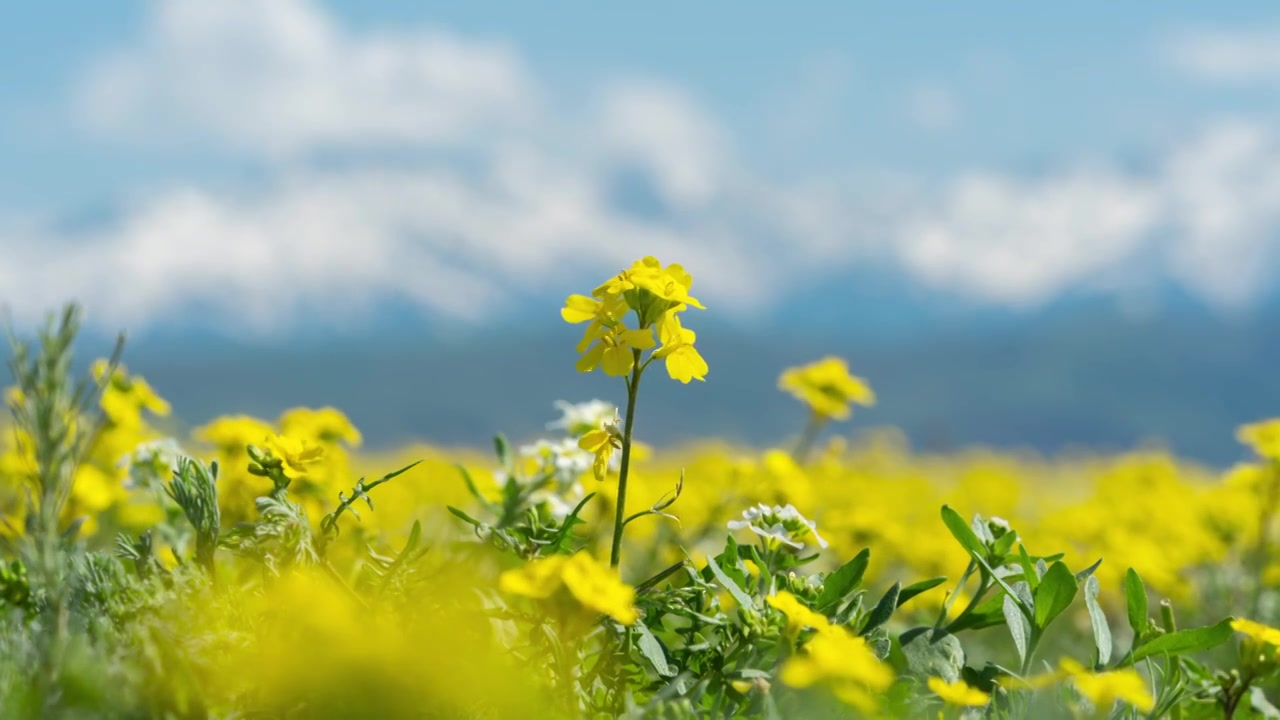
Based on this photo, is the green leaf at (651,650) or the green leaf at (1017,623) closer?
the green leaf at (651,650)

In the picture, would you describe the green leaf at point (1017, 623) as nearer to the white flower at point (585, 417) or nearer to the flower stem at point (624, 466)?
the flower stem at point (624, 466)

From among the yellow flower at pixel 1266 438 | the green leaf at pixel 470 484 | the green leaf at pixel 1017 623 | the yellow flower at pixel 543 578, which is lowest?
the yellow flower at pixel 543 578

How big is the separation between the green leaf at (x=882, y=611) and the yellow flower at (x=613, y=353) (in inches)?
23.6

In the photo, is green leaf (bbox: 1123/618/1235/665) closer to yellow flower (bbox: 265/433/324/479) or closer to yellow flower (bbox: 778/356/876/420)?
yellow flower (bbox: 265/433/324/479)

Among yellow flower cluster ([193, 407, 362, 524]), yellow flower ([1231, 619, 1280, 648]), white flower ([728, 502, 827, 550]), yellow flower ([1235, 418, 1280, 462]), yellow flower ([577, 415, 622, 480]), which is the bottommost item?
yellow flower ([1231, 619, 1280, 648])

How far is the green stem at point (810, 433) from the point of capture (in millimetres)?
5336

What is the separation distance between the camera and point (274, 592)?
149 centimetres

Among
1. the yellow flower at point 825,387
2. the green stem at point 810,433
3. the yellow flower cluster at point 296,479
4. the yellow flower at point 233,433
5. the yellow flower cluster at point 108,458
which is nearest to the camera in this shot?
the yellow flower cluster at point 296,479

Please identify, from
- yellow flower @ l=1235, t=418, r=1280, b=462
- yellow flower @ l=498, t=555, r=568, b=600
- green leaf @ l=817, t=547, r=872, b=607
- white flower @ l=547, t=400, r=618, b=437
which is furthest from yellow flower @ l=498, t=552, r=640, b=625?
yellow flower @ l=1235, t=418, r=1280, b=462

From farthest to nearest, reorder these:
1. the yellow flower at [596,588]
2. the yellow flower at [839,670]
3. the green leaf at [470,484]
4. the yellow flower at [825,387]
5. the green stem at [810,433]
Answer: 1. the green stem at [810,433]
2. the yellow flower at [825,387]
3. the green leaf at [470,484]
4. the yellow flower at [596,588]
5. the yellow flower at [839,670]

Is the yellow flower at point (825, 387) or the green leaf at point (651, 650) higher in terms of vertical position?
the yellow flower at point (825, 387)

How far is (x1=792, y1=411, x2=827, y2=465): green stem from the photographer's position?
5.34 metres

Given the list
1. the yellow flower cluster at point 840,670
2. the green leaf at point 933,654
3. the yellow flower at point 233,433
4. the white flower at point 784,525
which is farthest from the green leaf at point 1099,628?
the yellow flower at point 233,433

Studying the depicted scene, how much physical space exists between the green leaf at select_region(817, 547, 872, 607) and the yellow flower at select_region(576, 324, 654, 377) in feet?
A: 1.73
